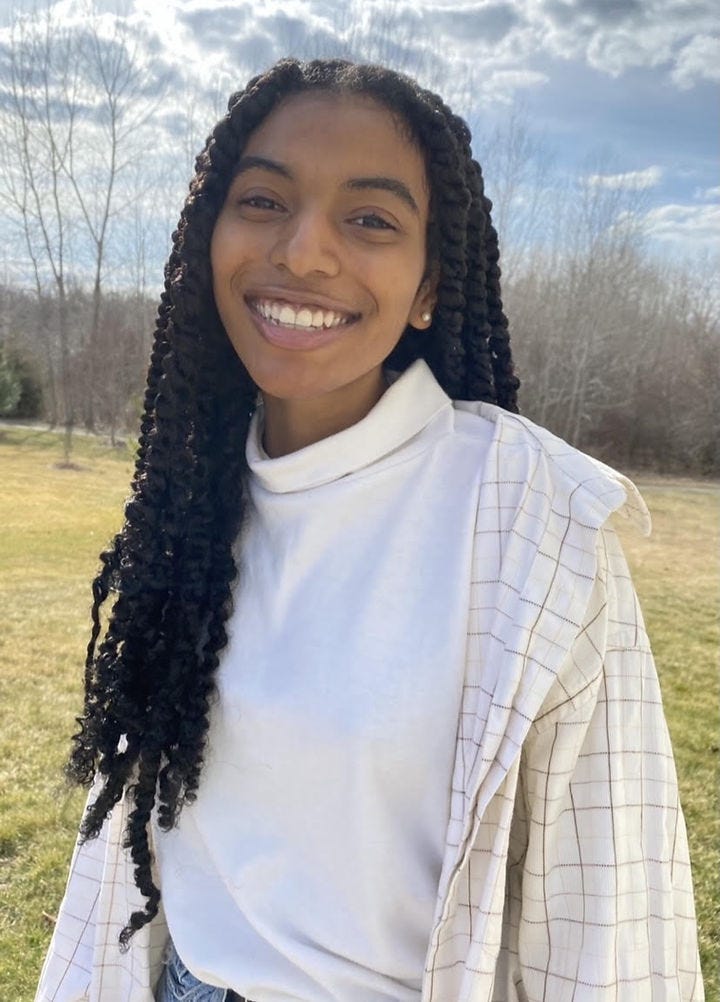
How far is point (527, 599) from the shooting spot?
937 millimetres

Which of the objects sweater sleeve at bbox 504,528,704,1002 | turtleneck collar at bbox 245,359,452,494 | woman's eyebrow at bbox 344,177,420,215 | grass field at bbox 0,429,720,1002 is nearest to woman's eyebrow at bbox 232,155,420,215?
woman's eyebrow at bbox 344,177,420,215

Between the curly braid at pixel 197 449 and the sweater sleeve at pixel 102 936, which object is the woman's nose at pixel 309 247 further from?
the sweater sleeve at pixel 102 936

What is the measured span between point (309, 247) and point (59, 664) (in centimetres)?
427

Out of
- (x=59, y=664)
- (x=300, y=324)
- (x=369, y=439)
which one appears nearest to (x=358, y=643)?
(x=369, y=439)

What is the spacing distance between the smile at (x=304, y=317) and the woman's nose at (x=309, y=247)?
45 mm

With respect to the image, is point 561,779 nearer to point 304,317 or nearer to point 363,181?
point 304,317

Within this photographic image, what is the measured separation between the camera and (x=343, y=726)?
0.99m

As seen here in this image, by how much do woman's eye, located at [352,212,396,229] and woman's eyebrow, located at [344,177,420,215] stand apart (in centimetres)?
3

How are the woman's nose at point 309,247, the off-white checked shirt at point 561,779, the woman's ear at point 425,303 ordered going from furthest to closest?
the woman's ear at point 425,303 → the woman's nose at point 309,247 → the off-white checked shirt at point 561,779

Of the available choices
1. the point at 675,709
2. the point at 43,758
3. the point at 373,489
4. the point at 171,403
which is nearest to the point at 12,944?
the point at 43,758

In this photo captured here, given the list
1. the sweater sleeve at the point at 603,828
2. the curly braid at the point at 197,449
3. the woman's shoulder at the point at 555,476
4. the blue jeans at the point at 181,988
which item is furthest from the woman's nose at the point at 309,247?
the blue jeans at the point at 181,988

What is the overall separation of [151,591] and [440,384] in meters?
0.53

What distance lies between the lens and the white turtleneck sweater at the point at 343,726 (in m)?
1.00

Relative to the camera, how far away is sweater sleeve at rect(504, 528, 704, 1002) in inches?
36.6
